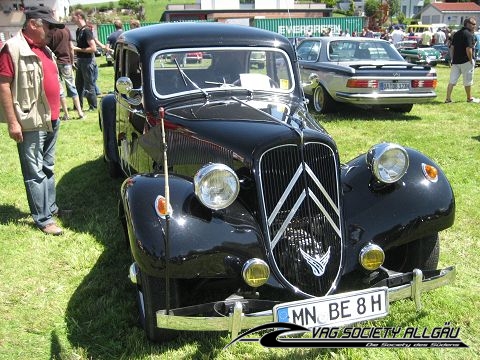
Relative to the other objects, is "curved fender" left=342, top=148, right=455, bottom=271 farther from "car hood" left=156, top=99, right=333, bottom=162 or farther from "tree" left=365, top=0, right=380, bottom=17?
"tree" left=365, top=0, right=380, bottom=17

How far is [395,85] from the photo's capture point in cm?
862

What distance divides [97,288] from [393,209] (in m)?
2.17

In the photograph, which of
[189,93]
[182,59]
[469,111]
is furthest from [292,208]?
[469,111]

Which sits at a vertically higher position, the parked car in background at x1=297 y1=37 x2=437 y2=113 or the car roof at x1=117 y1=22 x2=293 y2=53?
the car roof at x1=117 y1=22 x2=293 y2=53

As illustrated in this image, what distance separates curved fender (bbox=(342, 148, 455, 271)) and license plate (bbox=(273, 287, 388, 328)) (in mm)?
346

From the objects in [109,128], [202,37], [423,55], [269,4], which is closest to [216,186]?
[202,37]

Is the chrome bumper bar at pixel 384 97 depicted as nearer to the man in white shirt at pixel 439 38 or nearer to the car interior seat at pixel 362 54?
the car interior seat at pixel 362 54

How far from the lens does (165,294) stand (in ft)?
8.61

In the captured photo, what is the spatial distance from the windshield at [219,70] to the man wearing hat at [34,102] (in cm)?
108

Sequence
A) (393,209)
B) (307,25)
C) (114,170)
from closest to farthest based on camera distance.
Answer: (393,209), (114,170), (307,25)

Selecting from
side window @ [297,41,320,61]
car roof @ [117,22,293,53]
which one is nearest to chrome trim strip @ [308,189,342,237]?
car roof @ [117,22,293,53]

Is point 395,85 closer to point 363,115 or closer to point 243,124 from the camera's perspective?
point 363,115

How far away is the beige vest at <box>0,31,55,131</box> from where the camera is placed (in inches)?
156

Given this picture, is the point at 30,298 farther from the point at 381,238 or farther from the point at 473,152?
the point at 473,152
